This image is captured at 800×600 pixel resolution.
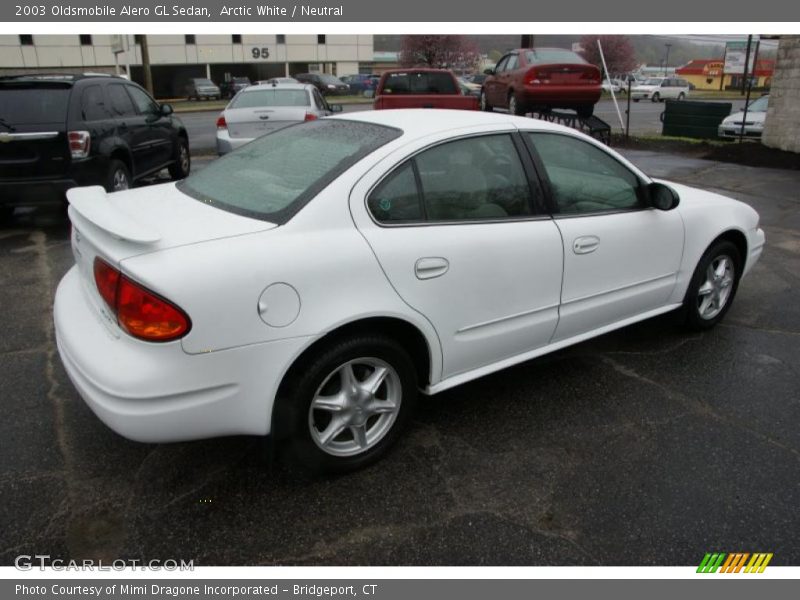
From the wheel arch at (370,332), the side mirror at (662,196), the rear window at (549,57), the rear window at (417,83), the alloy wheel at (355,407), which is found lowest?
the alloy wheel at (355,407)

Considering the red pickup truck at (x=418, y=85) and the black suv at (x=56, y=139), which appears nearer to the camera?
the black suv at (x=56, y=139)

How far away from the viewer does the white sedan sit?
2.37 m

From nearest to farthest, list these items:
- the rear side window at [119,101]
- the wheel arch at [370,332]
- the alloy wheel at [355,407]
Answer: the wheel arch at [370,332] → the alloy wheel at [355,407] → the rear side window at [119,101]

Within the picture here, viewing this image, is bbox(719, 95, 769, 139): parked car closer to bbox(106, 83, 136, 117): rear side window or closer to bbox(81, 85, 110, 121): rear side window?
bbox(106, 83, 136, 117): rear side window

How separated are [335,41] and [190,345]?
64700mm

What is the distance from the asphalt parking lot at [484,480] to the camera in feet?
8.06

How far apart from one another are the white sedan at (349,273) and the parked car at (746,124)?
13.2 meters

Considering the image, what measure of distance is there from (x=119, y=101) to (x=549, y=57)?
903cm

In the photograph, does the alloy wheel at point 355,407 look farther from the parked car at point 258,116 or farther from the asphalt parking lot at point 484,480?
the parked car at point 258,116

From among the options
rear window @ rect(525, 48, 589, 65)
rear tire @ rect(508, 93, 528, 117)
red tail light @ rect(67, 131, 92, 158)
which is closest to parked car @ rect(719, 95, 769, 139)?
rear window @ rect(525, 48, 589, 65)

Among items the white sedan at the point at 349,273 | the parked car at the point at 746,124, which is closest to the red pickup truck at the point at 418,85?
the parked car at the point at 746,124

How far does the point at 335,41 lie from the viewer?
202 feet

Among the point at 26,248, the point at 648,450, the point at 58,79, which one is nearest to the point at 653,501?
the point at 648,450

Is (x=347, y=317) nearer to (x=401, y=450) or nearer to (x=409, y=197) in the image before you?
(x=409, y=197)
